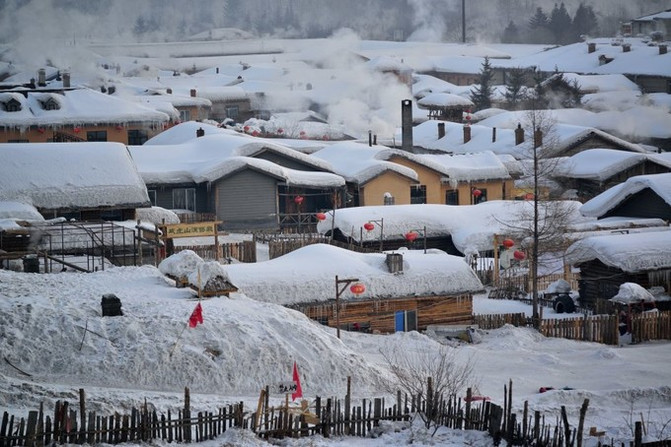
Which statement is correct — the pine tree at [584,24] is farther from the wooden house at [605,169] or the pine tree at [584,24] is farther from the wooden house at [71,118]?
the wooden house at [605,169]

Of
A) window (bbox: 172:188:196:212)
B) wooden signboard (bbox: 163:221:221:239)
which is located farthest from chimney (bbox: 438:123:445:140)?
wooden signboard (bbox: 163:221:221:239)

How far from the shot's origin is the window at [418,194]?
5178cm

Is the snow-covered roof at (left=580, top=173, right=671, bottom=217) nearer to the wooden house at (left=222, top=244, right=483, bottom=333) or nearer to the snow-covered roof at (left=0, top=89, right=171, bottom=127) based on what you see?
the wooden house at (left=222, top=244, right=483, bottom=333)

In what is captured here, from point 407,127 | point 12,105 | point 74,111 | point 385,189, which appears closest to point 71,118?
point 74,111

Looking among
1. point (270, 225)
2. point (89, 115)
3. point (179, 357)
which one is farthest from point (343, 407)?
point (89, 115)

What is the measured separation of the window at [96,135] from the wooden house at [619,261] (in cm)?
3023

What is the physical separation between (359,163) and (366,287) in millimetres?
20348

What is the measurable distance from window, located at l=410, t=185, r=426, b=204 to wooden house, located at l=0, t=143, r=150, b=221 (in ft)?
47.9

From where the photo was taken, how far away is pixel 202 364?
23.0 metres

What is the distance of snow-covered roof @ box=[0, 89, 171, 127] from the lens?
189ft

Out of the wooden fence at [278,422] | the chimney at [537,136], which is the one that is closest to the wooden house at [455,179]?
the chimney at [537,136]

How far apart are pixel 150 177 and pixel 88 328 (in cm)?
2466

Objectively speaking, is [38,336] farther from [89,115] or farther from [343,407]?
[89,115]

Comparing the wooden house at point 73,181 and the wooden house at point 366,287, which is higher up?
the wooden house at point 73,181
